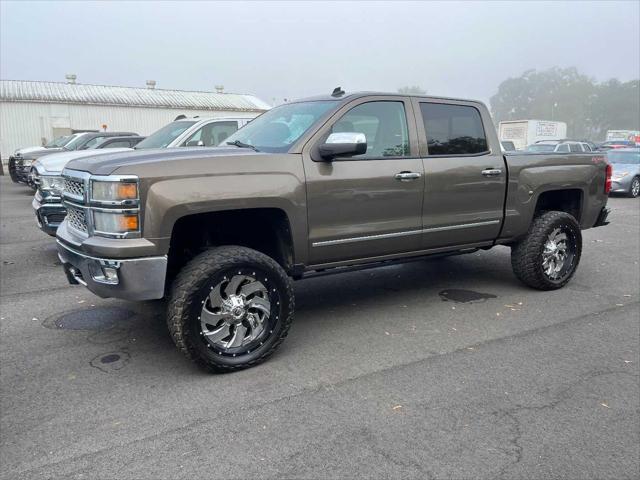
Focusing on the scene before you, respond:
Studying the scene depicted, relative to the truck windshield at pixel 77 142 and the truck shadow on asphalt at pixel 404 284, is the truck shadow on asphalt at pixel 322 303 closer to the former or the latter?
the truck shadow on asphalt at pixel 404 284

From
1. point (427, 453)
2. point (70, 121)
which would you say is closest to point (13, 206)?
point (427, 453)

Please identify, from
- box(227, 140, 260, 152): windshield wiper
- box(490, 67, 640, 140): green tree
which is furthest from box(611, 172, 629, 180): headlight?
box(490, 67, 640, 140): green tree

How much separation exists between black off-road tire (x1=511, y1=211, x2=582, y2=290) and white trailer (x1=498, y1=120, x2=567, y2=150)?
30367 millimetres

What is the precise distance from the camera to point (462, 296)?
19.1ft

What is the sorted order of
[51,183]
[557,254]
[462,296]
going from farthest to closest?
1. [51,183]
2. [557,254]
3. [462,296]

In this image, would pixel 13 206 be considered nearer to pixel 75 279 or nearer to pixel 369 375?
pixel 75 279

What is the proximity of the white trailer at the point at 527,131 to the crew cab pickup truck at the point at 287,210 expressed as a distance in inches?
1227

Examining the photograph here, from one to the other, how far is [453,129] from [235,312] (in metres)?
2.87

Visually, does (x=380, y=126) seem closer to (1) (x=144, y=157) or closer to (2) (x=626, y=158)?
(1) (x=144, y=157)

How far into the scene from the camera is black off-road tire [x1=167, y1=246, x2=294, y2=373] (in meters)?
3.63

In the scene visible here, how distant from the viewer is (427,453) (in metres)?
2.88

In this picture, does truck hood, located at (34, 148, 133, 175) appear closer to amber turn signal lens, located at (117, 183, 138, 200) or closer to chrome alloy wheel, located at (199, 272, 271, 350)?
amber turn signal lens, located at (117, 183, 138, 200)

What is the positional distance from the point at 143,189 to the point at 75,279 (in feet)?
3.55

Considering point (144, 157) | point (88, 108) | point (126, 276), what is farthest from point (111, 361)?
point (88, 108)
